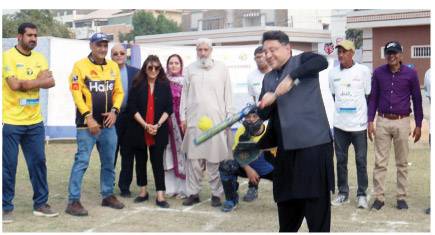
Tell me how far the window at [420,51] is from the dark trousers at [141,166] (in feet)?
58.5

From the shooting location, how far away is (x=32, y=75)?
5.76m

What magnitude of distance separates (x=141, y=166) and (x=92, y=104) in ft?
3.31

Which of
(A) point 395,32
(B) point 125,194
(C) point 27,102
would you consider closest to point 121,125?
(B) point 125,194

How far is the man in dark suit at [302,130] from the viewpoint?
440 cm

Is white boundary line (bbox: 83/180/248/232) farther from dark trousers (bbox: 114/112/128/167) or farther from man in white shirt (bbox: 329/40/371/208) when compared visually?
man in white shirt (bbox: 329/40/371/208)

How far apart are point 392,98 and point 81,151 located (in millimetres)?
3172

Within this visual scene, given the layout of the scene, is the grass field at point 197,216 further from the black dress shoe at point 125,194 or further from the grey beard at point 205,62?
the grey beard at point 205,62

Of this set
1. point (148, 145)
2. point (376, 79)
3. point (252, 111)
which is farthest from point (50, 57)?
point (252, 111)

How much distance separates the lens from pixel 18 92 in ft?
18.7

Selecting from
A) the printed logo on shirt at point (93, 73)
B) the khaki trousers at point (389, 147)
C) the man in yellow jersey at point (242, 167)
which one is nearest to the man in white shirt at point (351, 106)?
the khaki trousers at point (389, 147)

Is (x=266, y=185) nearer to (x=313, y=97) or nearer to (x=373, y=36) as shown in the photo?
(x=313, y=97)

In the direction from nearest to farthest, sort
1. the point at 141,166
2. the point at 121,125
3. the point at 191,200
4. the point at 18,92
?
1. the point at 18,92
2. the point at 191,200
3. the point at 141,166
4. the point at 121,125

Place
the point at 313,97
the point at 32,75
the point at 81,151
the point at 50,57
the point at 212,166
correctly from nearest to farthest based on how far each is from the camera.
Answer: the point at 313,97, the point at 32,75, the point at 81,151, the point at 212,166, the point at 50,57

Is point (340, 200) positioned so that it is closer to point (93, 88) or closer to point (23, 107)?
point (93, 88)
